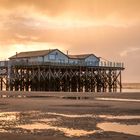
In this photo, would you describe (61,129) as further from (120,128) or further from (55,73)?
(55,73)

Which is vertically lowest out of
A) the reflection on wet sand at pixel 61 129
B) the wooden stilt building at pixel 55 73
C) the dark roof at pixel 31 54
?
the reflection on wet sand at pixel 61 129

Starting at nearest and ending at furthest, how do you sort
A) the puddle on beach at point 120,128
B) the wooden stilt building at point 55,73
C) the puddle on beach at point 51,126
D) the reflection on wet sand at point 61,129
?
the reflection on wet sand at point 61,129, the puddle on beach at point 51,126, the puddle on beach at point 120,128, the wooden stilt building at point 55,73

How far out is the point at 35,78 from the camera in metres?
64.6

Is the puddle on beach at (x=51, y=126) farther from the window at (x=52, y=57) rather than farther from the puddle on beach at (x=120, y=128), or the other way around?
the window at (x=52, y=57)

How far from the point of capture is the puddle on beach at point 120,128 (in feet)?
52.9

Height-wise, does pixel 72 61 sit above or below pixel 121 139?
above

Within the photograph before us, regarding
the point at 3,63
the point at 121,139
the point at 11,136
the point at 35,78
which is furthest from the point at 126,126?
the point at 3,63

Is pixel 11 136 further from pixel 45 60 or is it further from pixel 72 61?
pixel 72 61

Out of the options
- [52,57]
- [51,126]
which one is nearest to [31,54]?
[52,57]

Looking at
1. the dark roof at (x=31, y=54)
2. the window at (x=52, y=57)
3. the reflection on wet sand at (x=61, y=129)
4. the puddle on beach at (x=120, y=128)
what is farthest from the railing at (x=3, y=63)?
the puddle on beach at (x=120, y=128)

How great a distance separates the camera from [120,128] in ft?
55.8

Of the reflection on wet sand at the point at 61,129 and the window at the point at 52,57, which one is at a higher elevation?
the window at the point at 52,57

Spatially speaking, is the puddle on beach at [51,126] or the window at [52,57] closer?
the puddle on beach at [51,126]

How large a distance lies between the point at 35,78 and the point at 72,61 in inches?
335
